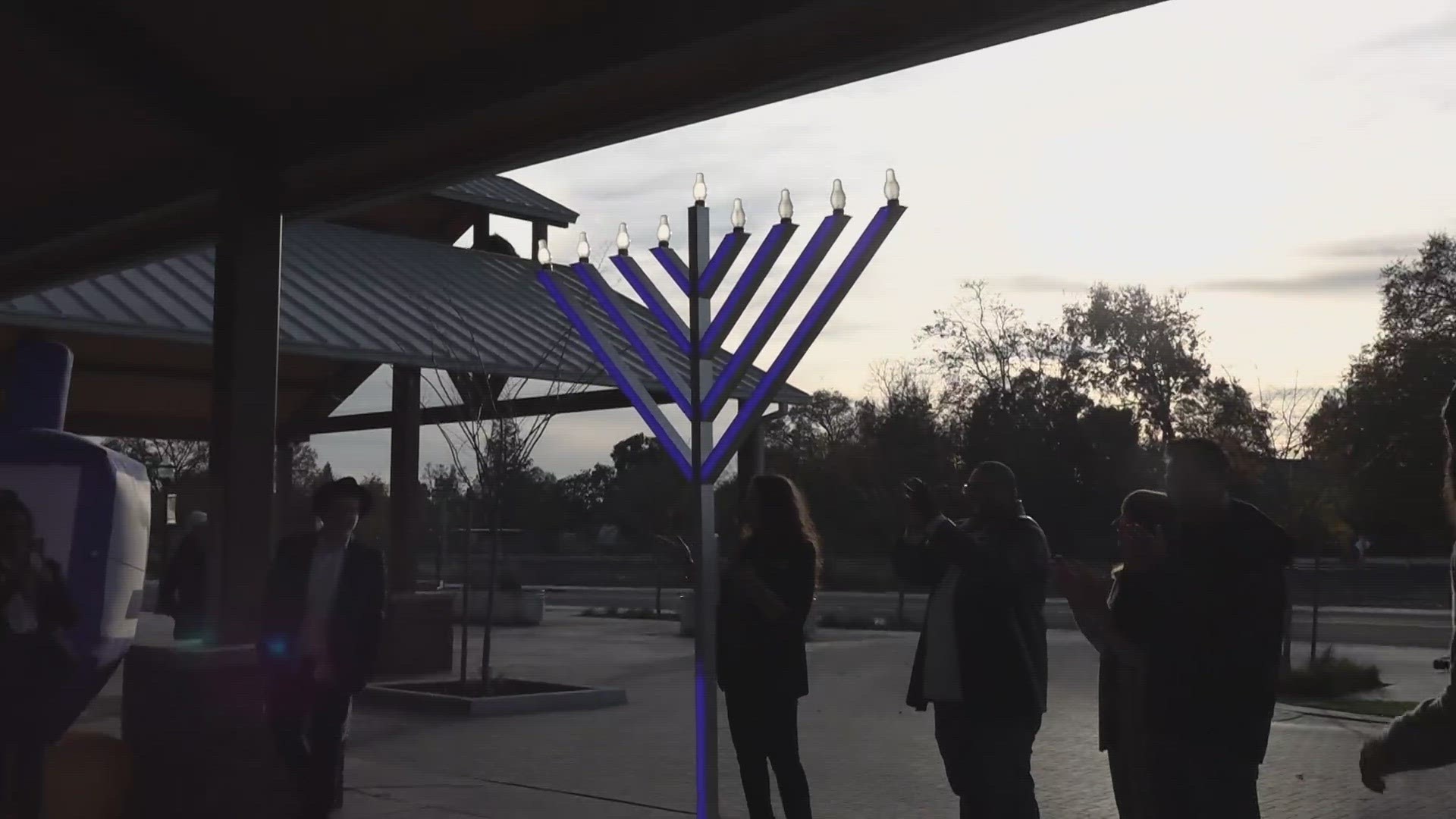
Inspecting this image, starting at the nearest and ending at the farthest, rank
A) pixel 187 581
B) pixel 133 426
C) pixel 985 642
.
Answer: pixel 985 642, pixel 187 581, pixel 133 426

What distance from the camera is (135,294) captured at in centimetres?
1247

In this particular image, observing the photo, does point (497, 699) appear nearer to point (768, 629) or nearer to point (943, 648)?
point (768, 629)

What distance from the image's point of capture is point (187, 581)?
1092 cm

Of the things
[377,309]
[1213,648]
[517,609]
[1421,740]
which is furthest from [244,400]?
[517,609]

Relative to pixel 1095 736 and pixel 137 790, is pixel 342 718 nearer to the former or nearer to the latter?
pixel 137 790

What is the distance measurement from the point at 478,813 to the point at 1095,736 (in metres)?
5.20

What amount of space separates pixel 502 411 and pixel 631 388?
744 centimetres

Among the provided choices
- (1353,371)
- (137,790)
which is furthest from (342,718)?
(1353,371)

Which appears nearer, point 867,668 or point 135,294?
point 135,294

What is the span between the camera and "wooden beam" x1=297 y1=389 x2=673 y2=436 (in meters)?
13.9

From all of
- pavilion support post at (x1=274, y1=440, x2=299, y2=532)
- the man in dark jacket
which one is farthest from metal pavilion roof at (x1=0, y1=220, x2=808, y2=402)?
the man in dark jacket

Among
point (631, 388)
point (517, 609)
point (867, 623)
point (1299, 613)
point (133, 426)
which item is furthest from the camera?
point (1299, 613)

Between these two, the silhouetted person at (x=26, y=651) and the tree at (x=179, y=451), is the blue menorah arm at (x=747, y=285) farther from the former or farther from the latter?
the tree at (x=179, y=451)

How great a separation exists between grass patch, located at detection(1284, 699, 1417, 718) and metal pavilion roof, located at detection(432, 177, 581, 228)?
1135 cm
